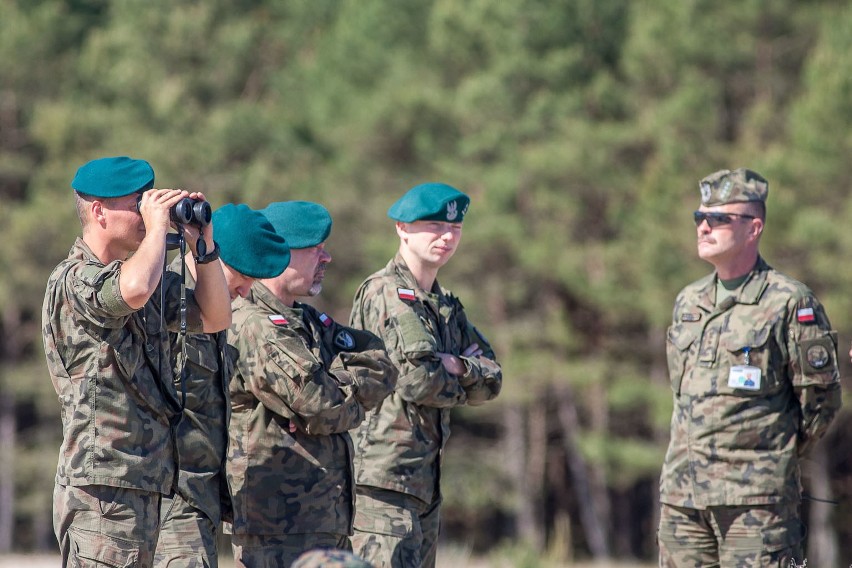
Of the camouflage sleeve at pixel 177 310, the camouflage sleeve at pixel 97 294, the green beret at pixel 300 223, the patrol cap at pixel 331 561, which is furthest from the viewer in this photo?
the green beret at pixel 300 223

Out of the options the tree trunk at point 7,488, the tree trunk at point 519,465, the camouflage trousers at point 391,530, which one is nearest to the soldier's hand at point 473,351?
the camouflage trousers at point 391,530

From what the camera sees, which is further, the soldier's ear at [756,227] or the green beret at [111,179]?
the soldier's ear at [756,227]

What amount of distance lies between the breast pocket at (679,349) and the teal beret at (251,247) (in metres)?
2.30

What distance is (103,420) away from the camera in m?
4.40

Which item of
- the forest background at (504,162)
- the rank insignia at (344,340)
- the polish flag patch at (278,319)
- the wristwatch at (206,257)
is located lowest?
the rank insignia at (344,340)

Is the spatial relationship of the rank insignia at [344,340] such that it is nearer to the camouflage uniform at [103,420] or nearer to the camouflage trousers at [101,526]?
the camouflage uniform at [103,420]

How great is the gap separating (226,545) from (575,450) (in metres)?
8.29

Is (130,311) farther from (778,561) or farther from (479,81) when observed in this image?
(479,81)

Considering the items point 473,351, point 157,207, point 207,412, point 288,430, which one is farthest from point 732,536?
point 157,207

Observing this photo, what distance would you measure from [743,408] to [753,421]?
76mm

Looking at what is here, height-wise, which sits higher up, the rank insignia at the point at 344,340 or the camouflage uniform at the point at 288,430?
A: the rank insignia at the point at 344,340

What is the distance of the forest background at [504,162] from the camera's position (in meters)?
23.0

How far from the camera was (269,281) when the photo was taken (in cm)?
559

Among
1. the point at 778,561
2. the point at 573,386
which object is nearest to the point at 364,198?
the point at 573,386
